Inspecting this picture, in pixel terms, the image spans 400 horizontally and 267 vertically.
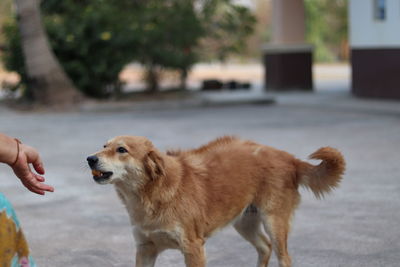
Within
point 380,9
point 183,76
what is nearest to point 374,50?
point 380,9

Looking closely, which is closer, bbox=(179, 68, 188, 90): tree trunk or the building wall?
the building wall

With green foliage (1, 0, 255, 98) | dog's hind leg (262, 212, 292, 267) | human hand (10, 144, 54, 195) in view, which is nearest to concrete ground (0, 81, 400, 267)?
dog's hind leg (262, 212, 292, 267)

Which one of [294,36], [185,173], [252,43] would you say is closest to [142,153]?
[185,173]

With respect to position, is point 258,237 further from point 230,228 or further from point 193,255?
point 230,228

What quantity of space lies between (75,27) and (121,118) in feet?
14.1

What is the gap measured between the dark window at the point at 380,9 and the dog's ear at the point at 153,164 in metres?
14.7

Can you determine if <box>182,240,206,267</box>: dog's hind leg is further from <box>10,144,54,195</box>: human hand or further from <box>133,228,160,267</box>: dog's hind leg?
<box>10,144,54,195</box>: human hand

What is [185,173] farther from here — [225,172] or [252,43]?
[252,43]

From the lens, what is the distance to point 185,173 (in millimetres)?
4891

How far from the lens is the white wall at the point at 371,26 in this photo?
17.6 meters

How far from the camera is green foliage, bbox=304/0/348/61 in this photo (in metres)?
Answer: 40.9

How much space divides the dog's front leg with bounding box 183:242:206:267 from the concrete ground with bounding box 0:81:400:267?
1.12 meters

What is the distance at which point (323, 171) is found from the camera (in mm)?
5289

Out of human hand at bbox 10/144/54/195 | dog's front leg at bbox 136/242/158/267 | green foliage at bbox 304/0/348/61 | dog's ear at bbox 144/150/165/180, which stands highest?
human hand at bbox 10/144/54/195
